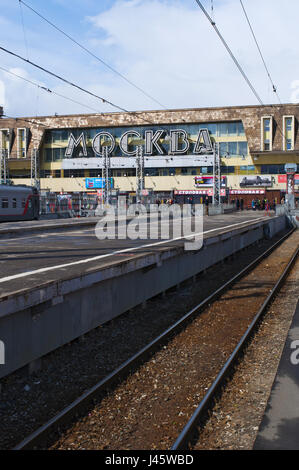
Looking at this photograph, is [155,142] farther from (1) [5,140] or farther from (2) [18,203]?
(2) [18,203]

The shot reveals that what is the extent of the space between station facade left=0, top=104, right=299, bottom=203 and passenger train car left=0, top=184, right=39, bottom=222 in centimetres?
3474

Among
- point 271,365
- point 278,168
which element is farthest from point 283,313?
point 278,168

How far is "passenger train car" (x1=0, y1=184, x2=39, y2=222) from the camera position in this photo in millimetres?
31797

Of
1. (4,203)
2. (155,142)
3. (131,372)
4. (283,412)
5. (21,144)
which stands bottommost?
(131,372)

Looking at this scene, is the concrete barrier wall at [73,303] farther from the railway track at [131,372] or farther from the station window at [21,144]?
the station window at [21,144]

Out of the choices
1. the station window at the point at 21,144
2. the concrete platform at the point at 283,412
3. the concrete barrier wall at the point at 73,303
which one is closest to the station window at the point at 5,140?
the station window at the point at 21,144

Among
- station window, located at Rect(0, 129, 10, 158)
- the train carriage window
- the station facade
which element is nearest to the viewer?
the train carriage window

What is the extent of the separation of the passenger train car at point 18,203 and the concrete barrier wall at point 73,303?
2192 cm

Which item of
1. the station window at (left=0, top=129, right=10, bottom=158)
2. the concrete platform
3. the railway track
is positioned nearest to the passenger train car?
the railway track

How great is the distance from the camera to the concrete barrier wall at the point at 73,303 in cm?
641

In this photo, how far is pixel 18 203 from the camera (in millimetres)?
33344

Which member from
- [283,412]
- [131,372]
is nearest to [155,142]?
[131,372]

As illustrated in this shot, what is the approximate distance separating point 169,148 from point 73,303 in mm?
71316

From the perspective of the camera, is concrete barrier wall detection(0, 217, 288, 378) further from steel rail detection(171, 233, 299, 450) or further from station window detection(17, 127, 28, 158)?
station window detection(17, 127, 28, 158)
